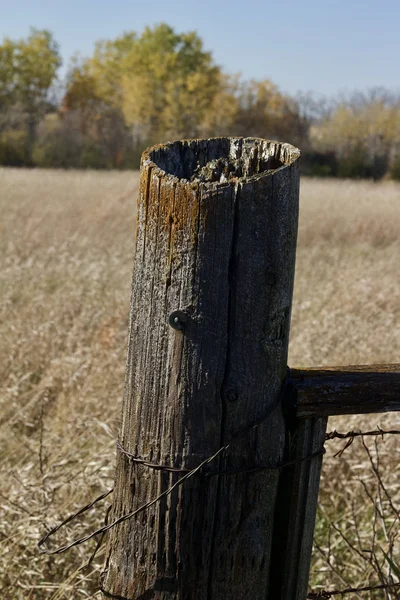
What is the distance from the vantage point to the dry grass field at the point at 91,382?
223 cm

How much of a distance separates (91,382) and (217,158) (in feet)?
8.72

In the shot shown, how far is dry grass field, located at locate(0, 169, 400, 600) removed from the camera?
2234 millimetres

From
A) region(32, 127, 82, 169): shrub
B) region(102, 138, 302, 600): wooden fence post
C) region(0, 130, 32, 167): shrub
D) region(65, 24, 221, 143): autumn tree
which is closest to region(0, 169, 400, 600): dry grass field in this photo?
region(102, 138, 302, 600): wooden fence post

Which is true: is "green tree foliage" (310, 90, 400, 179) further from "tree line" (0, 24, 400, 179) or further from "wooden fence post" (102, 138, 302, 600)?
"wooden fence post" (102, 138, 302, 600)

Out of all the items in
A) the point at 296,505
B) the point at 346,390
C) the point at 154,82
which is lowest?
the point at 296,505

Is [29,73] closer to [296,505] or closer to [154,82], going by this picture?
[154,82]

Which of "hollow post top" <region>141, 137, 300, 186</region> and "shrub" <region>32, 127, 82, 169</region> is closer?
"hollow post top" <region>141, 137, 300, 186</region>

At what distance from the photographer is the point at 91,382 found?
376 cm

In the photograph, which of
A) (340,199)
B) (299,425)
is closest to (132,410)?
(299,425)

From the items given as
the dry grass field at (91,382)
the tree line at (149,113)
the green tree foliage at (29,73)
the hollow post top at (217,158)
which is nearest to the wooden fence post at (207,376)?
the hollow post top at (217,158)

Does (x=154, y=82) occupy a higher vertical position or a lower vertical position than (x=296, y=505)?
higher

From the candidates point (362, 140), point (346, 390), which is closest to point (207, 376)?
point (346, 390)

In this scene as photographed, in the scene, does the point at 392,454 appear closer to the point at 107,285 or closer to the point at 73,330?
the point at 73,330

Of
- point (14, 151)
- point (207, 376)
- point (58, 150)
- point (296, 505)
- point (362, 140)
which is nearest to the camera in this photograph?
point (207, 376)
